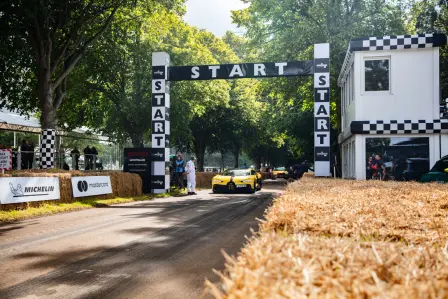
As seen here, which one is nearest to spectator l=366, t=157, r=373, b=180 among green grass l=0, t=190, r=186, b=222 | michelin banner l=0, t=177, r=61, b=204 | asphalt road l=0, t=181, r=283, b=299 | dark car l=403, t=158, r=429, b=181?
dark car l=403, t=158, r=429, b=181

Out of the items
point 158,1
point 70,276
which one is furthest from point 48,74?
point 70,276

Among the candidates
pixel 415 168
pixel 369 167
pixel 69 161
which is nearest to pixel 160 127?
pixel 69 161

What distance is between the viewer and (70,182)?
1519 centimetres

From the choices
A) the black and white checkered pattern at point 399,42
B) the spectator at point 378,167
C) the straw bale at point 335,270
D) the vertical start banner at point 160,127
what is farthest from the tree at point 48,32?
the straw bale at point 335,270

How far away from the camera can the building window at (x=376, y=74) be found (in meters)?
16.8

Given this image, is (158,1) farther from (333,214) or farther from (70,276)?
(333,214)

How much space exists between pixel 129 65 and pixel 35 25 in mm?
13100

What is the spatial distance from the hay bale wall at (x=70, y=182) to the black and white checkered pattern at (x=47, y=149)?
328 cm

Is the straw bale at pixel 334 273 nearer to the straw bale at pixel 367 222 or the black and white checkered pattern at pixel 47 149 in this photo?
the straw bale at pixel 367 222

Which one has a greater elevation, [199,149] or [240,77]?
[240,77]

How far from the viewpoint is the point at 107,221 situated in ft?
35.8

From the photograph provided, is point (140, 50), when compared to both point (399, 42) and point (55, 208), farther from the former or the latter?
point (55, 208)

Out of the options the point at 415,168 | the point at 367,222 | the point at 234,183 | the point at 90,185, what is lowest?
the point at 234,183

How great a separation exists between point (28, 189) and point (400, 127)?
41.8 feet
